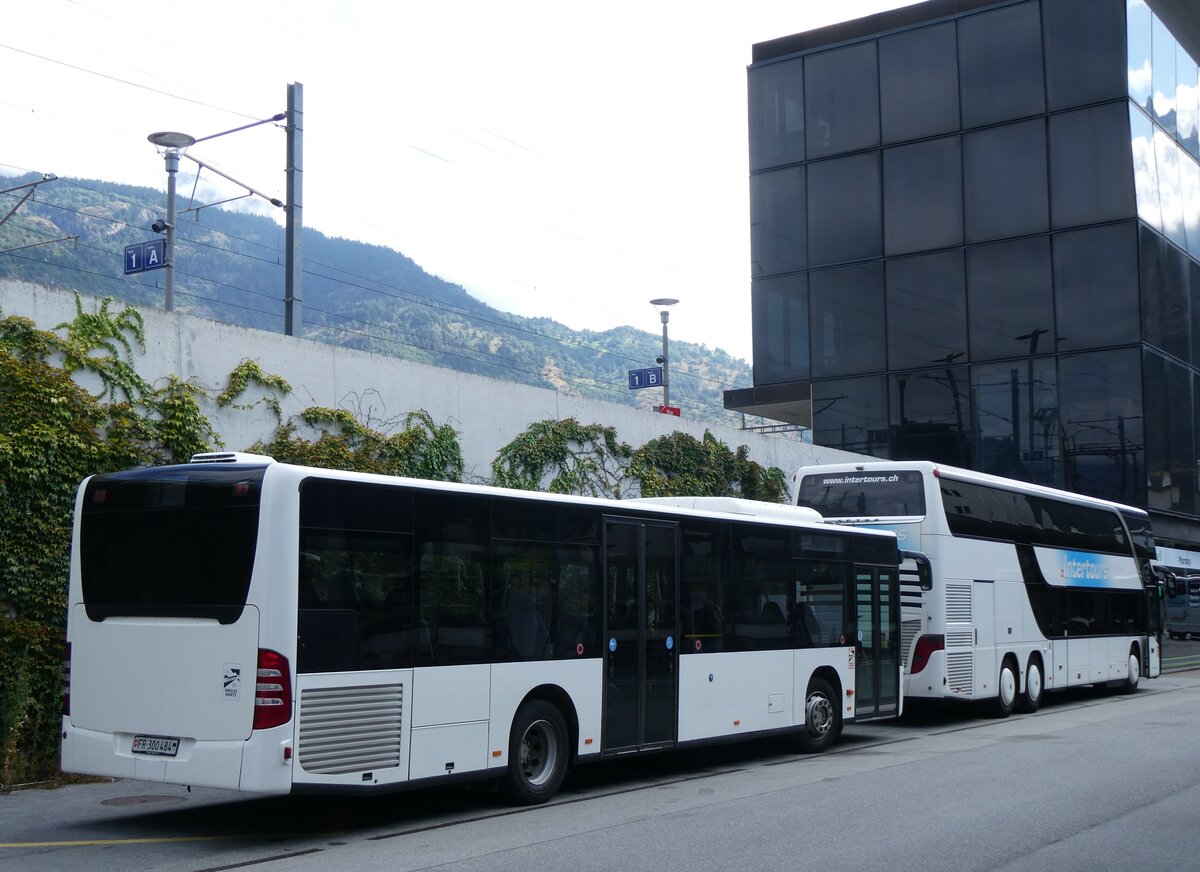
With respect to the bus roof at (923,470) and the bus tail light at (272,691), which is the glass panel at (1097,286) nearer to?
the bus roof at (923,470)

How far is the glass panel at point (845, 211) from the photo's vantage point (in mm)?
39781

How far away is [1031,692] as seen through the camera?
22.5m

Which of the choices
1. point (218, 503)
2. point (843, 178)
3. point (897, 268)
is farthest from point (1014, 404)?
point (218, 503)

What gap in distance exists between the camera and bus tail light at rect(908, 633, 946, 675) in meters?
19.6

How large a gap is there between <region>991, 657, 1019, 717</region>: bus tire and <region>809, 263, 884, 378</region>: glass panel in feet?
60.1

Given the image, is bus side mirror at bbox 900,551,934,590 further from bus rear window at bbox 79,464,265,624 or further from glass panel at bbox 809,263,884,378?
glass panel at bbox 809,263,884,378

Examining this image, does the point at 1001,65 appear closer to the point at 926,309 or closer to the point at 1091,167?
the point at 1091,167

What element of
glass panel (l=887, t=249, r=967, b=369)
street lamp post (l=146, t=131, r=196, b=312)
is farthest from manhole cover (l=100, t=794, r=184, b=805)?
glass panel (l=887, t=249, r=967, b=369)

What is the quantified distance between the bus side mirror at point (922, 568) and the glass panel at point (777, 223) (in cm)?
2231

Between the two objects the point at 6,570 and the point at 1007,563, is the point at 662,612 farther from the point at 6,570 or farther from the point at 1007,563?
the point at 1007,563

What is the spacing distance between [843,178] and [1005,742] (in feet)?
86.5

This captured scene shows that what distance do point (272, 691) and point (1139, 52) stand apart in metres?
36.1

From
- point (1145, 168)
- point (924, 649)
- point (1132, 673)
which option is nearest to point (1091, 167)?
point (1145, 168)

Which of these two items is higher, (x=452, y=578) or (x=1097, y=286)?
(x=1097, y=286)
